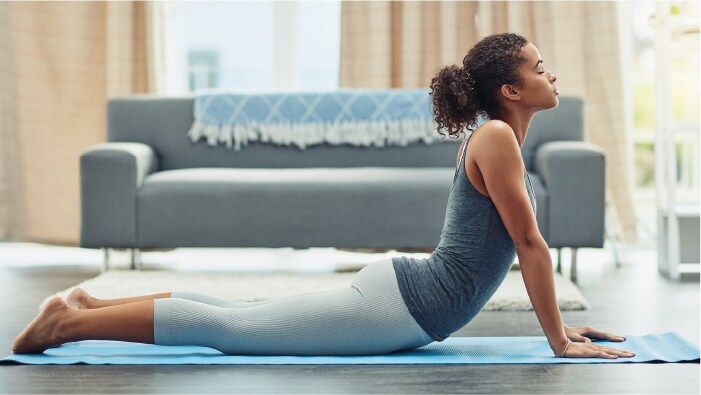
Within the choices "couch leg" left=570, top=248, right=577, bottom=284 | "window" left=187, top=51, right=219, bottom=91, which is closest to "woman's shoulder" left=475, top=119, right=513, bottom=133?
"couch leg" left=570, top=248, right=577, bottom=284

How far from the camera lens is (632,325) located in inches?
95.7

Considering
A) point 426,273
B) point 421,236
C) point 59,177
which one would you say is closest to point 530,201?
point 426,273

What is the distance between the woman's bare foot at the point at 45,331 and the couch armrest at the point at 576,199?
1.90 meters

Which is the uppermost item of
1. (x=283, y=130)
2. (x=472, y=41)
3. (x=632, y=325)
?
(x=472, y=41)

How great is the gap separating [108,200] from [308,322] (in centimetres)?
172

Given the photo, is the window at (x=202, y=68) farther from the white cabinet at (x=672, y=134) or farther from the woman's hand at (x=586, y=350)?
the woman's hand at (x=586, y=350)

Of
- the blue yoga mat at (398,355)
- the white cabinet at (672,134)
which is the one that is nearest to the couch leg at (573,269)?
the white cabinet at (672,134)

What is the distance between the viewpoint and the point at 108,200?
3342 millimetres

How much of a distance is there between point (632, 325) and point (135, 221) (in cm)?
184

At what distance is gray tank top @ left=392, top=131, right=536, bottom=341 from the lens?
184cm

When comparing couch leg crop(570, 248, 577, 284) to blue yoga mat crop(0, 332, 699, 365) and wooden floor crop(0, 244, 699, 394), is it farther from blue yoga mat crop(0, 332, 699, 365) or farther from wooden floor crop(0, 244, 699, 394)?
blue yoga mat crop(0, 332, 699, 365)

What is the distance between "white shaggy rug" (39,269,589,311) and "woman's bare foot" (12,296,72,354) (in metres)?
0.72

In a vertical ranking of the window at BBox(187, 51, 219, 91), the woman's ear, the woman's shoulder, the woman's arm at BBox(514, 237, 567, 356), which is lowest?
the woman's arm at BBox(514, 237, 567, 356)

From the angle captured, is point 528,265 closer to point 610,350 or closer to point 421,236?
point 610,350
